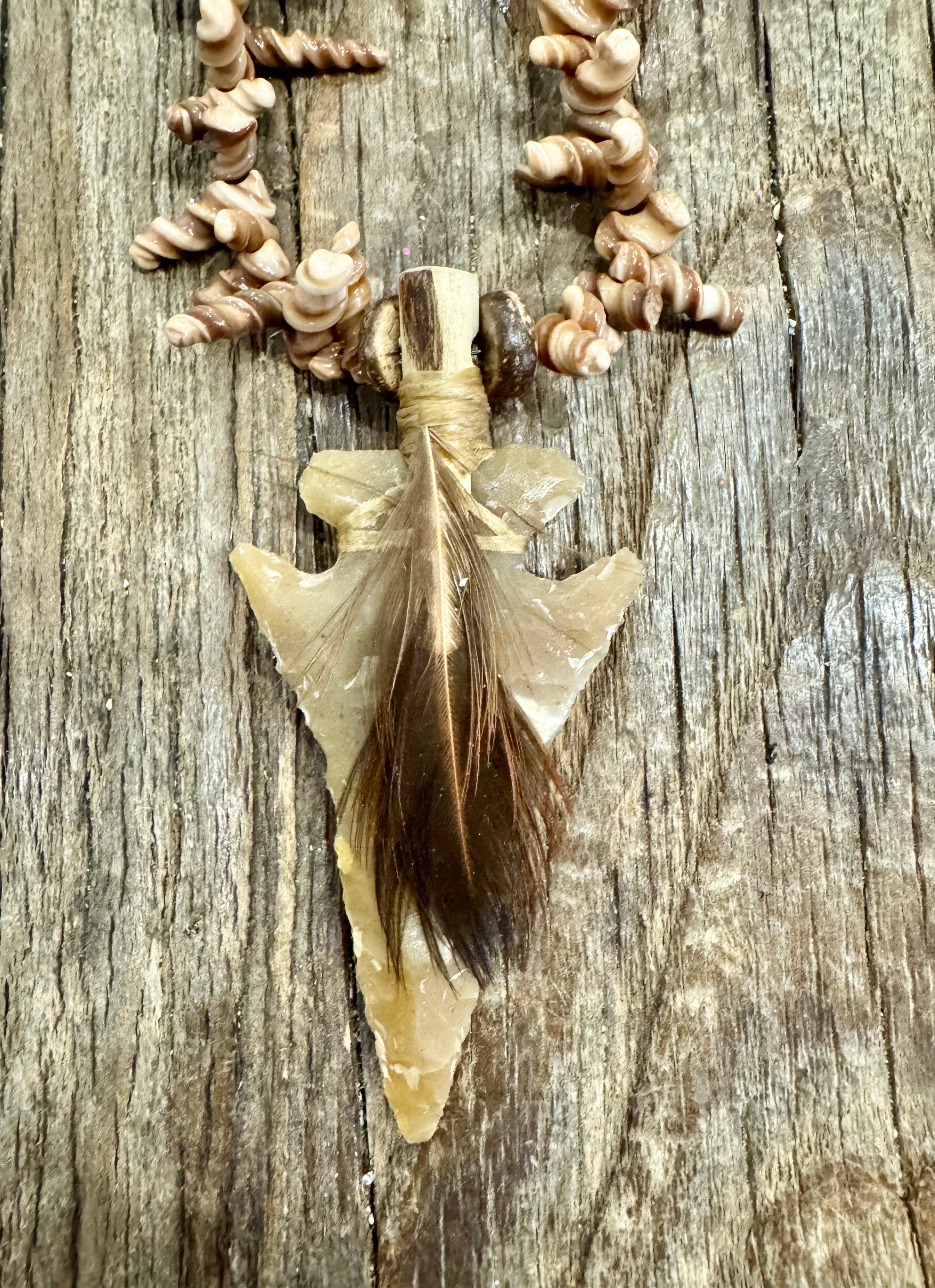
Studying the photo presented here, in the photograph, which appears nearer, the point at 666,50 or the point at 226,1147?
the point at 226,1147

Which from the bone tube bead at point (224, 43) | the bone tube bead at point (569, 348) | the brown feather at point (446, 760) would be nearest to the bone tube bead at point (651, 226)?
the bone tube bead at point (569, 348)

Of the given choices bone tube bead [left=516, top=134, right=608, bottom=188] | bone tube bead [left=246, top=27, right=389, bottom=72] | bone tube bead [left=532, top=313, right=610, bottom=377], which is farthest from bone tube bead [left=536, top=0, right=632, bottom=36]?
bone tube bead [left=532, top=313, right=610, bottom=377]

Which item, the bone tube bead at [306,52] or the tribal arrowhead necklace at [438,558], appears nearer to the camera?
the tribal arrowhead necklace at [438,558]

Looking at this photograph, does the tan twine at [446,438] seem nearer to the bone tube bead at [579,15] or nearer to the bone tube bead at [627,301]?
the bone tube bead at [627,301]

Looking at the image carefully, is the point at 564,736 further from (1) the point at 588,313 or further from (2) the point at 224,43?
(2) the point at 224,43

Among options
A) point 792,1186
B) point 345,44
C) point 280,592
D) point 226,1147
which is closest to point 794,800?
point 792,1186

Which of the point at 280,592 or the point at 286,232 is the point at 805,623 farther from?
the point at 286,232
